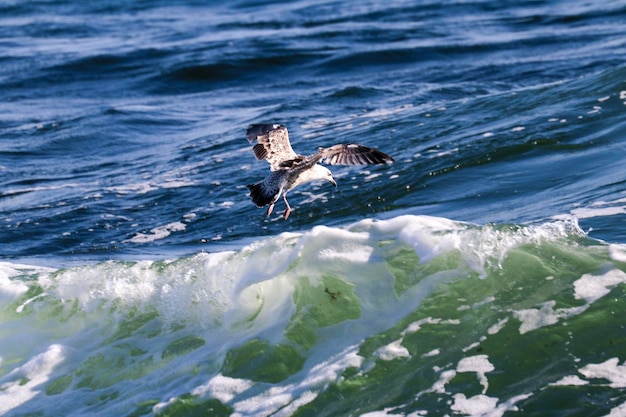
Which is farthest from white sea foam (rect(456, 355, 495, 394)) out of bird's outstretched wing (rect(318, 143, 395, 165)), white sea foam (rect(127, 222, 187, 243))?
white sea foam (rect(127, 222, 187, 243))

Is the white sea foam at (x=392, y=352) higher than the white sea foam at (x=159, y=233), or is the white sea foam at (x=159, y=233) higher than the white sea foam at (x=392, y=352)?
the white sea foam at (x=159, y=233)

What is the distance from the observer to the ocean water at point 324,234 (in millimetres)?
5289

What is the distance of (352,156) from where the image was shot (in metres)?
6.93

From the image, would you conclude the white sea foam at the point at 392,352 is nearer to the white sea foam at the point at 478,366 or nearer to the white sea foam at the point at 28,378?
the white sea foam at the point at 478,366

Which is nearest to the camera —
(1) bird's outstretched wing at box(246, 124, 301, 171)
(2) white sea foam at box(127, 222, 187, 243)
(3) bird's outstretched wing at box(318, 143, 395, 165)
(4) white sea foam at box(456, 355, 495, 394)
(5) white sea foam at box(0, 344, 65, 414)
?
(4) white sea foam at box(456, 355, 495, 394)

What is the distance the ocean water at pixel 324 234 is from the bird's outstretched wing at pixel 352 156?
2.19ft

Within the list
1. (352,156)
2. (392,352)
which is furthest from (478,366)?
(352,156)

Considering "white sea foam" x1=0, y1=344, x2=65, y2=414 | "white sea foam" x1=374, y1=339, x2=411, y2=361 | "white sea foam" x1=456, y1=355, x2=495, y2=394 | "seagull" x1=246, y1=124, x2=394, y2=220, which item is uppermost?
"seagull" x1=246, y1=124, x2=394, y2=220

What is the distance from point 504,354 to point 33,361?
278cm

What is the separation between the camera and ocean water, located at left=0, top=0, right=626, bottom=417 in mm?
5289

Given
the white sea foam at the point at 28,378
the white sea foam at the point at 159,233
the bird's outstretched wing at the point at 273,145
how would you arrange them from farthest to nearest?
1. the white sea foam at the point at 159,233
2. the bird's outstretched wing at the point at 273,145
3. the white sea foam at the point at 28,378

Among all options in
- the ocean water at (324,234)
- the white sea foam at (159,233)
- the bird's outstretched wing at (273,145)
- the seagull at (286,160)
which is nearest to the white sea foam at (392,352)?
the ocean water at (324,234)

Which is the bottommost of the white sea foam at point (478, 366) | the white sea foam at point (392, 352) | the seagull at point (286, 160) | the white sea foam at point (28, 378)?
the white sea foam at point (478, 366)

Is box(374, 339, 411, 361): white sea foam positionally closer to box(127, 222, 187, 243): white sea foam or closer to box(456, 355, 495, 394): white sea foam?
box(456, 355, 495, 394): white sea foam
